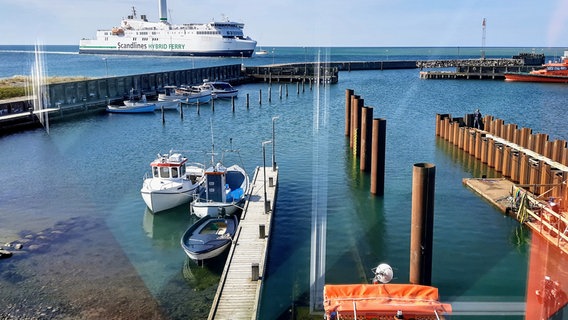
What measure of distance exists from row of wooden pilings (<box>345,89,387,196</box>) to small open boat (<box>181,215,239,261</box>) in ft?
27.4

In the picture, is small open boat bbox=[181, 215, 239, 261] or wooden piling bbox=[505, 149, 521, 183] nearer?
small open boat bbox=[181, 215, 239, 261]

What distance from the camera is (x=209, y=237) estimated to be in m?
21.4

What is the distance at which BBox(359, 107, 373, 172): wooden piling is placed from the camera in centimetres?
3133

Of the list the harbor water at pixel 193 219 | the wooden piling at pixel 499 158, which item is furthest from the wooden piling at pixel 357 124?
the wooden piling at pixel 499 158

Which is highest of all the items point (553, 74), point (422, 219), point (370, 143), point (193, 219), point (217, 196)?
point (553, 74)

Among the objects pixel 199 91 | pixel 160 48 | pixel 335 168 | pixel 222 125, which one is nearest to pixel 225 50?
pixel 160 48

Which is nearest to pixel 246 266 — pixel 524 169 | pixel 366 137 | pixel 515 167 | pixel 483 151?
pixel 366 137

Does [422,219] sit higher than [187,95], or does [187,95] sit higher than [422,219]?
[187,95]

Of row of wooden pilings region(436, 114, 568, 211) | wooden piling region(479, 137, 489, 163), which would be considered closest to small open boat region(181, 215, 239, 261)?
row of wooden pilings region(436, 114, 568, 211)

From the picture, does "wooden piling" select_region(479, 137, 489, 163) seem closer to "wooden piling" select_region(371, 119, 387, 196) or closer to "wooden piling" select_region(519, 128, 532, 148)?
"wooden piling" select_region(519, 128, 532, 148)

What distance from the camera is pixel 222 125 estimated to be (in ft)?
175

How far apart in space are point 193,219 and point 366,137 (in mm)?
11816

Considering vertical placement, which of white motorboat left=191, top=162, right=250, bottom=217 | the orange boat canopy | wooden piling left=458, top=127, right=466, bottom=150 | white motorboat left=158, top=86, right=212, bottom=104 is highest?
white motorboat left=158, top=86, right=212, bottom=104

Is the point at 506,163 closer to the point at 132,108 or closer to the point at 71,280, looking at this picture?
the point at 71,280
